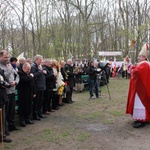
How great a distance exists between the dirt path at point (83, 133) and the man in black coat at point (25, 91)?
18.1 inches

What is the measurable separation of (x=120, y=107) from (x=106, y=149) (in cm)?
442

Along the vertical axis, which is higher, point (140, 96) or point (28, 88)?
point (28, 88)

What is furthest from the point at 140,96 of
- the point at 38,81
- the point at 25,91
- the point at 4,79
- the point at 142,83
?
the point at 4,79

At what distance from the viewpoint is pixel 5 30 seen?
1319 inches

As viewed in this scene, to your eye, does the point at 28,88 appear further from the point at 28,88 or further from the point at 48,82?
the point at 48,82

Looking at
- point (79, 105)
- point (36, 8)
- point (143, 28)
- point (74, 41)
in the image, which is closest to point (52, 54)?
point (74, 41)

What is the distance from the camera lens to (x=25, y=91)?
6434 millimetres

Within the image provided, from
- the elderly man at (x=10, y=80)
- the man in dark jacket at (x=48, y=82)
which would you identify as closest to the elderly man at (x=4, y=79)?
the elderly man at (x=10, y=80)

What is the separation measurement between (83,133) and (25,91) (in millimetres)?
1994

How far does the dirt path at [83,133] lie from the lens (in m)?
4.98

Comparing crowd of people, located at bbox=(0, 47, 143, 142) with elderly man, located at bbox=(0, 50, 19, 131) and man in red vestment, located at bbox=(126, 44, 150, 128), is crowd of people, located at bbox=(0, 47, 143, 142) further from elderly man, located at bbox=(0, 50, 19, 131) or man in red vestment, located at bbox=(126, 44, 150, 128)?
man in red vestment, located at bbox=(126, 44, 150, 128)

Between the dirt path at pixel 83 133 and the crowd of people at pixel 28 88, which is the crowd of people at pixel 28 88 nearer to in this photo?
the crowd of people at pixel 28 88

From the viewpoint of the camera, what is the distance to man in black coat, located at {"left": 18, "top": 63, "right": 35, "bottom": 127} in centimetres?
634

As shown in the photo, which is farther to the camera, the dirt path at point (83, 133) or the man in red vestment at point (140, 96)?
the man in red vestment at point (140, 96)
